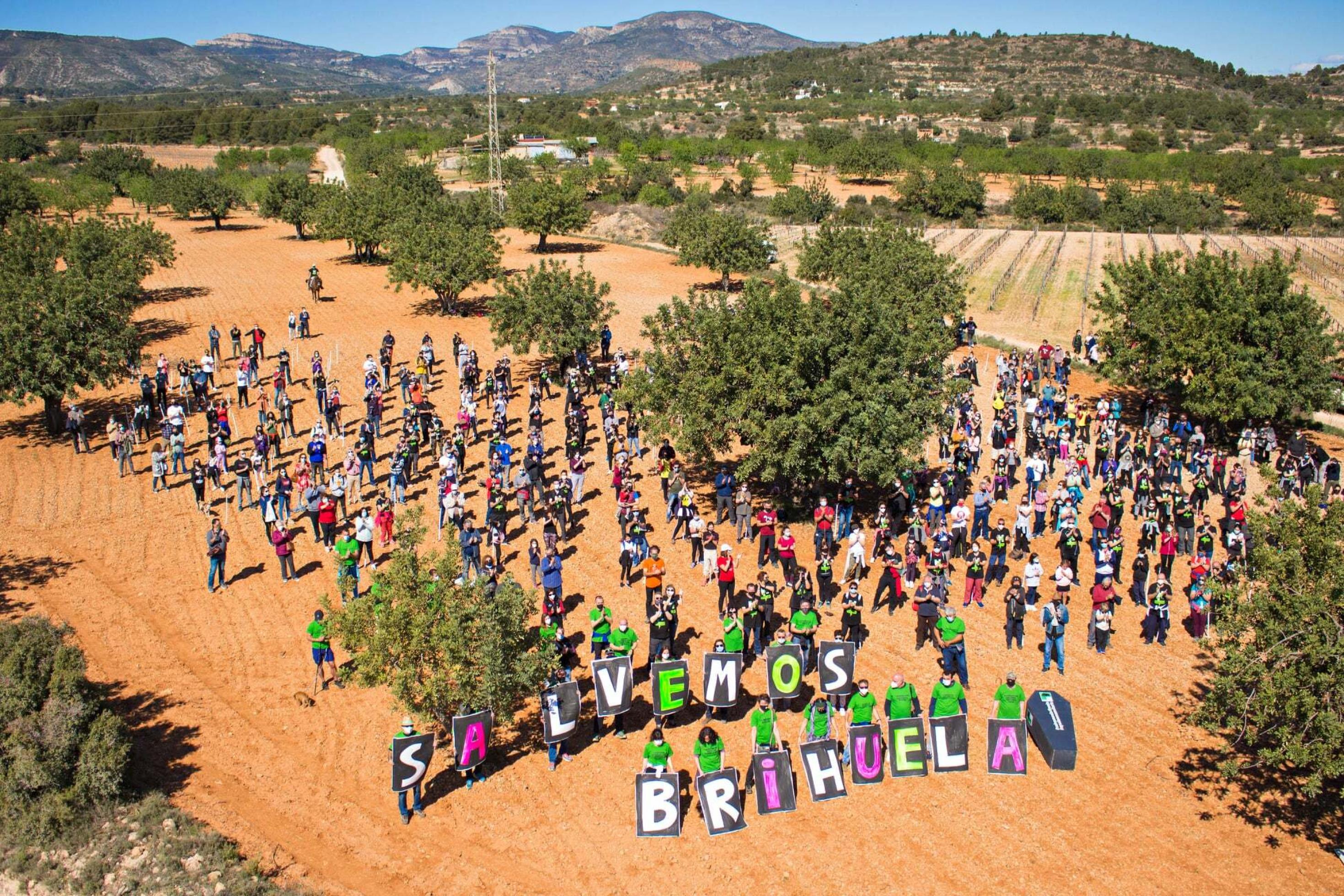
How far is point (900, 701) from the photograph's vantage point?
488 inches

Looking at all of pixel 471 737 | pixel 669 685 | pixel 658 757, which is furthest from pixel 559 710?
pixel 658 757

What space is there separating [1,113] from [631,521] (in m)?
198

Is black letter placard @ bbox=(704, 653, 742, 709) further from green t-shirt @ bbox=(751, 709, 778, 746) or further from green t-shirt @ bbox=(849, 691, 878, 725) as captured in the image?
green t-shirt @ bbox=(849, 691, 878, 725)

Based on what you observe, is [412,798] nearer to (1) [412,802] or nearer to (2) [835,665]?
(1) [412,802]

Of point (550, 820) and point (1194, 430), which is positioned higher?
point (1194, 430)

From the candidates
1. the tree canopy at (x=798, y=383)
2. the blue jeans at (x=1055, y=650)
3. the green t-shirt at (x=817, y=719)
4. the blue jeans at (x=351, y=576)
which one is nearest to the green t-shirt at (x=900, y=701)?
the green t-shirt at (x=817, y=719)

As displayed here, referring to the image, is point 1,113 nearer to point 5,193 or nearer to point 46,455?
point 5,193

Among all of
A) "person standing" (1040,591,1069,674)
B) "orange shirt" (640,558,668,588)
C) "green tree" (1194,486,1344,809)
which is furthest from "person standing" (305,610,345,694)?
"green tree" (1194,486,1344,809)

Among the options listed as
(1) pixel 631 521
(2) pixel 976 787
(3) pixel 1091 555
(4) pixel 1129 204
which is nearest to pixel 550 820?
(2) pixel 976 787

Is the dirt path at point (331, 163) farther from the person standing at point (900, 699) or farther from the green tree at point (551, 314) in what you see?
the person standing at point (900, 699)

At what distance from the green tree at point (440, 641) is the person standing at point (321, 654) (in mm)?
1739

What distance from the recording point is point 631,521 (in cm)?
1917

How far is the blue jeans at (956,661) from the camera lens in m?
14.3

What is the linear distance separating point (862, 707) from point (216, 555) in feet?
40.1
